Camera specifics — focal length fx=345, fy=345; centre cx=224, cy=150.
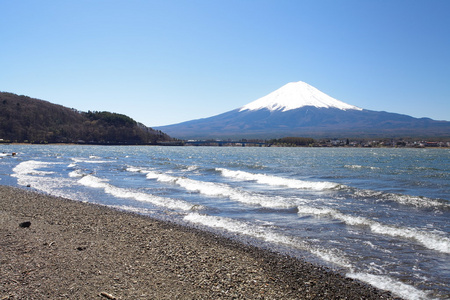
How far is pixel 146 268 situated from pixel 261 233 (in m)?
5.50

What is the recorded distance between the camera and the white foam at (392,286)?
7530mm

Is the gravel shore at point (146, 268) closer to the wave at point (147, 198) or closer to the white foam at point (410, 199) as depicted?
the wave at point (147, 198)

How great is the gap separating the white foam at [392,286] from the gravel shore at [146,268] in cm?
35

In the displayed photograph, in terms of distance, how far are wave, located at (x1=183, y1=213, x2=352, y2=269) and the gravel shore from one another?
43.2 inches

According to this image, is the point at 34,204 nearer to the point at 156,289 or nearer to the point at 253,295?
the point at 156,289

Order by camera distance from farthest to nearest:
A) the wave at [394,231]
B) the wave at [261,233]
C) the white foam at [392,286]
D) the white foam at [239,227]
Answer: the white foam at [239,227] → the wave at [394,231] → the wave at [261,233] → the white foam at [392,286]

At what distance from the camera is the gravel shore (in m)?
6.95

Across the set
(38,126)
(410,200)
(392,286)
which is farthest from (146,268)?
(38,126)

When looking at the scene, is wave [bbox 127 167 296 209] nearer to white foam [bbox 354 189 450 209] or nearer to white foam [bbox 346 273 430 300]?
white foam [bbox 354 189 450 209]

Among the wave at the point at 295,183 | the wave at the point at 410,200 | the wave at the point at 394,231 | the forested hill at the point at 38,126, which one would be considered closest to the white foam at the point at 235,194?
the wave at the point at 394,231

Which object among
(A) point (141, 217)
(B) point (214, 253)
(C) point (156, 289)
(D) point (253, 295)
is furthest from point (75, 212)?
(D) point (253, 295)

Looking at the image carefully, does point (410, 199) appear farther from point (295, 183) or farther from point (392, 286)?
point (392, 286)

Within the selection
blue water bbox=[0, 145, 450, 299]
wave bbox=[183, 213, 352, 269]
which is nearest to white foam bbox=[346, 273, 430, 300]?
blue water bbox=[0, 145, 450, 299]

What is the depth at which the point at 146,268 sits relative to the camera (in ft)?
27.2
